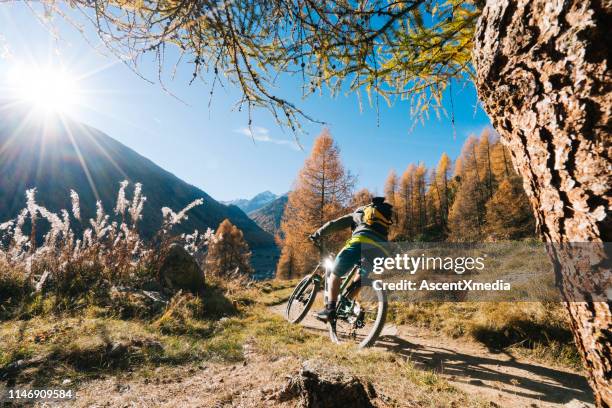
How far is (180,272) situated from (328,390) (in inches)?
216

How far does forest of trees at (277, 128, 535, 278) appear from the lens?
1970 centimetres

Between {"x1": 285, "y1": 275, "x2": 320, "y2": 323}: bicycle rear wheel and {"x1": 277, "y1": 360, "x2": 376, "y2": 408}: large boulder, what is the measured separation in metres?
3.60

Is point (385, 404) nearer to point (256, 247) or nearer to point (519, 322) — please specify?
point (519, 322)

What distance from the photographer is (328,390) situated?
172 centimetres

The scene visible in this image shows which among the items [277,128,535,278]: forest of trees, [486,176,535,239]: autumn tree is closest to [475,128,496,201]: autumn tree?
[277,128,535,278]: forest of trees

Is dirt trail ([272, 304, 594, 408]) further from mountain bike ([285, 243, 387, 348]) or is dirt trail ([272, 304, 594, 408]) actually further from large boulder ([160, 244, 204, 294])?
large boulder ([160, 244, 204, 294])

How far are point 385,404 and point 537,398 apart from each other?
5.73 ft

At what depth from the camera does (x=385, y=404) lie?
1.95 m

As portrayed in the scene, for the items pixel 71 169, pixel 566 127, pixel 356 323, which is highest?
pixel 71 169

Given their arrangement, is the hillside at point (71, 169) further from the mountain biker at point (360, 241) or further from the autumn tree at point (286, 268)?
the mountain biker at point (360, 241)

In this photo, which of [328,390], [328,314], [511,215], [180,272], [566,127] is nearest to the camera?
[566,127]

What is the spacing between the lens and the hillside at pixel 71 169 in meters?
80.7

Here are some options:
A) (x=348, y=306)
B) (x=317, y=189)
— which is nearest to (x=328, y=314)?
(x=348, y=306)

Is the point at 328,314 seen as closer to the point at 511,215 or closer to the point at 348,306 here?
the point at 348,306
